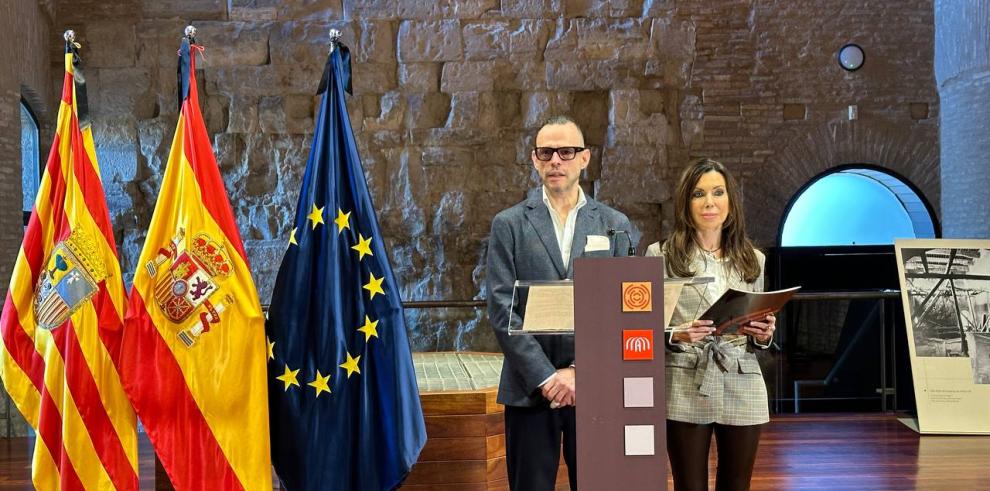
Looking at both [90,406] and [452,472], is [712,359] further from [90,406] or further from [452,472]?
[90,406]

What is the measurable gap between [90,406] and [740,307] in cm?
219

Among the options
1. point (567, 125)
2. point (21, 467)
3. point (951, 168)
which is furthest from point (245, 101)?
point (951, 168)

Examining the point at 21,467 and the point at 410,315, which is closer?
the point at 21,467

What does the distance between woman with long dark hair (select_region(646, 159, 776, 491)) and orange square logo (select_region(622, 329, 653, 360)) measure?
0.42 metres

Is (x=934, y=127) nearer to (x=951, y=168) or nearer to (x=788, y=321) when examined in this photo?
(x=951, y=168)

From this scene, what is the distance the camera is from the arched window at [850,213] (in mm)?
8508

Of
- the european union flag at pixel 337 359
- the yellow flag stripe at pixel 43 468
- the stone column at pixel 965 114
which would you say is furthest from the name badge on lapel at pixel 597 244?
the stone column at pixel 965 114

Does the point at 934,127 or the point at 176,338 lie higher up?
the point at 934,127

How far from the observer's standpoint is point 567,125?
2.84m

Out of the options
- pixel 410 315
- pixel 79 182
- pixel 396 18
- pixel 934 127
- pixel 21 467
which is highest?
pixel 396 18

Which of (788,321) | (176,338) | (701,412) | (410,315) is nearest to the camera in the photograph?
(701,412)

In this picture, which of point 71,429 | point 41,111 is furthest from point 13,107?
point 71,429

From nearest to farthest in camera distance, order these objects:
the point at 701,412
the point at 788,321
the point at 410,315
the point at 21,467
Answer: the point at 701,412 → the point at 21,467 → the point at 410,315 → the point at 788,321

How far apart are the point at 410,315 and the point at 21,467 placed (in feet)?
9.71
